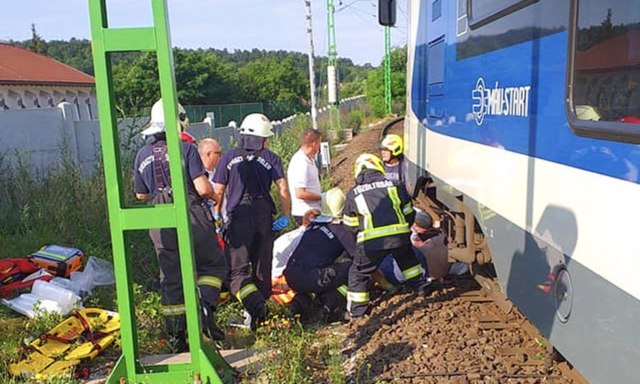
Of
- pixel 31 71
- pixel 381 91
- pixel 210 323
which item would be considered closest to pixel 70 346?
pixel 210 323

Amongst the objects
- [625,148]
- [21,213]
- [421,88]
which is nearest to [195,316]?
[625,148]

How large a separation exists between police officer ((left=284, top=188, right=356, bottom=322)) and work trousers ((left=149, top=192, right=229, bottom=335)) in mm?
981

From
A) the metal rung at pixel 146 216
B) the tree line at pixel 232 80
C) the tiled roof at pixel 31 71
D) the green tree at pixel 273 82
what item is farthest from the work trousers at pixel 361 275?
the green tree at pixel 273 82

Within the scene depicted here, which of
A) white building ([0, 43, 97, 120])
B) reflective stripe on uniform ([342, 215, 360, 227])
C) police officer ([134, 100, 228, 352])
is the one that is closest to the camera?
police officer ([134, 100, 228, 352])

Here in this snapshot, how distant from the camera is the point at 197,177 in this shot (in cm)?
440

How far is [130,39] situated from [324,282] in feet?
9.84

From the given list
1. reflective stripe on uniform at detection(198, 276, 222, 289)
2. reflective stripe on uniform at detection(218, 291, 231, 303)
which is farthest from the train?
reflective stripe on uniform at detection(218, 291, 231, 303)

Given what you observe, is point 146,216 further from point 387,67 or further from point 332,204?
point 387,67

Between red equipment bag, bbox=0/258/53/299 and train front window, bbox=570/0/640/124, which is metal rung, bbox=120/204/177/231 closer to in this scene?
train front window, bbox=570/0/640/124

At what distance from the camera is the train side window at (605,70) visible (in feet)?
7.86

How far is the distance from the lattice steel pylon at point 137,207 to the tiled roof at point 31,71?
37741 mm

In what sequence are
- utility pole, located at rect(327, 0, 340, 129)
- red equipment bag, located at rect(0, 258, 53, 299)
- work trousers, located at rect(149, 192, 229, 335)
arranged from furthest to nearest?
utility pole, located at rect(327, 0, 340, 129) < red equipment bag, located at rect(0, 258, 53, 299) < work trousers, located at rect(149, 192, 229, 335)

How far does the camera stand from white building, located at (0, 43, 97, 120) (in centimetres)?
3753

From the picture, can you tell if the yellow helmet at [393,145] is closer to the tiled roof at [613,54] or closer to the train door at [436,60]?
the train door at [436,60]
